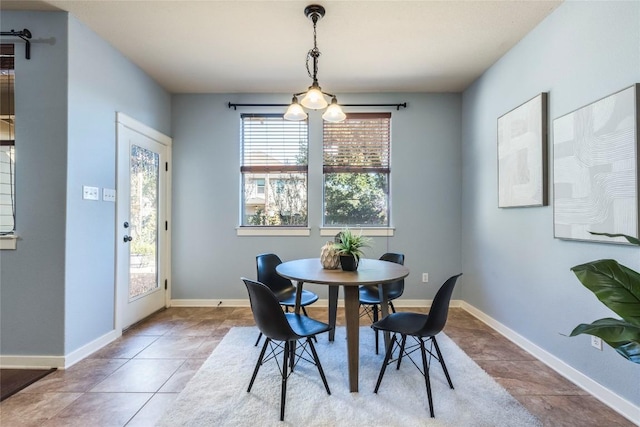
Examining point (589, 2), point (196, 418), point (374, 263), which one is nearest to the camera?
point (196, 418)

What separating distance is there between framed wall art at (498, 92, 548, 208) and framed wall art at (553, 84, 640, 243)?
14cm

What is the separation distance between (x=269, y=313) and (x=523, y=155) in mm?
2469

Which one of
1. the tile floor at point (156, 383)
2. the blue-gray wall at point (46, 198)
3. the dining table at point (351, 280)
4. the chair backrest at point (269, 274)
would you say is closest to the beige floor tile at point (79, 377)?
the tile floor at point (156, 383)

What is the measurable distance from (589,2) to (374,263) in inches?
90.5

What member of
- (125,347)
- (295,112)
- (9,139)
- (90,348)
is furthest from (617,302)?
(9,139)

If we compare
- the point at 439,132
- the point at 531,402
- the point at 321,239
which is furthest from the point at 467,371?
the point at 439,132

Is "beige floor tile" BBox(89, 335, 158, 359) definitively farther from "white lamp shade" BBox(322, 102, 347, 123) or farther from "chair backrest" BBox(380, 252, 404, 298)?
"white lamp shade" BBox(322, 102, 347, 123)

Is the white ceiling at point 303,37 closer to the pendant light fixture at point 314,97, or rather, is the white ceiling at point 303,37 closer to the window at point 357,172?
the pendant light fixture at point 314,97

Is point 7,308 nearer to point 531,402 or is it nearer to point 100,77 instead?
point 100,77

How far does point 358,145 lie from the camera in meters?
3.96

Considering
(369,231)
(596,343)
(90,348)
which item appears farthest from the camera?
(369,231)

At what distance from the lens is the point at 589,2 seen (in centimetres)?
202

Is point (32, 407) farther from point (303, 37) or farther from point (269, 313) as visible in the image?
point (303, 37)

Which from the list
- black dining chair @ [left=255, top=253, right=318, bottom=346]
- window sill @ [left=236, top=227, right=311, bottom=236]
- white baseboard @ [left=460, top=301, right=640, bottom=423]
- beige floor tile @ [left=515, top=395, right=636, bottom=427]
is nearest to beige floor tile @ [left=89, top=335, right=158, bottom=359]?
black dining chair @ [left=255, top=253, right=318, bottom=346]
